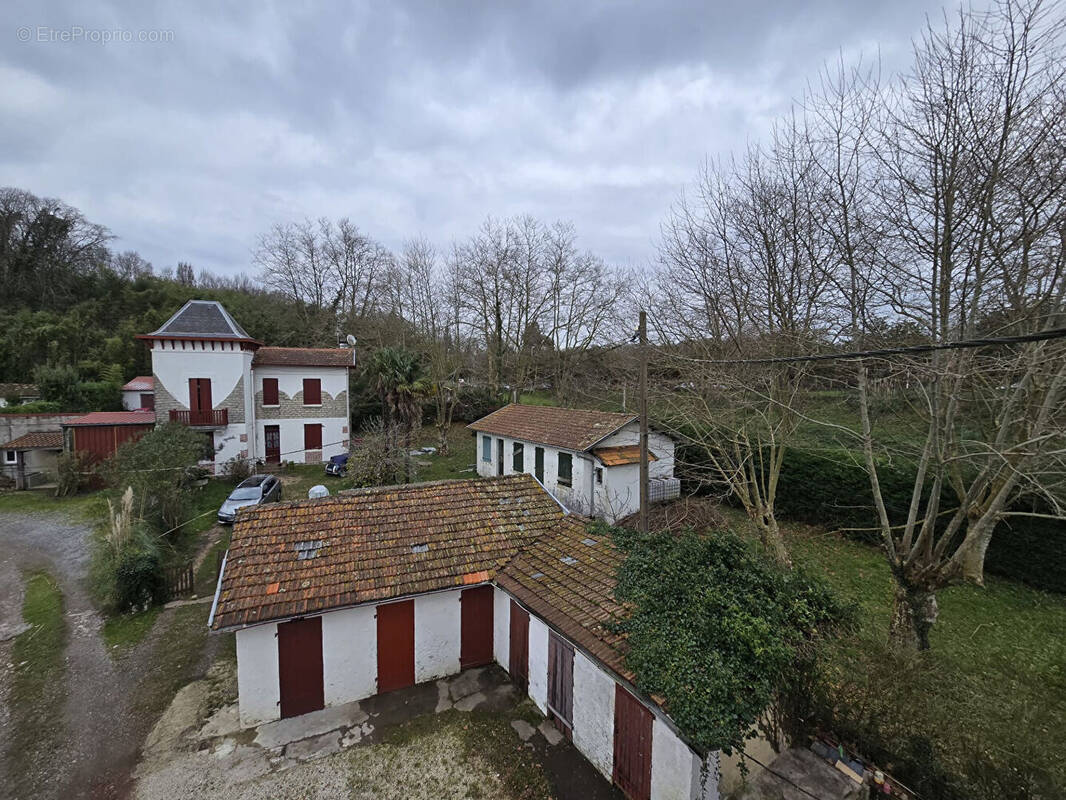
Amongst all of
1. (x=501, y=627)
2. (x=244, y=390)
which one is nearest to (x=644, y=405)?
(x=501, y=627)

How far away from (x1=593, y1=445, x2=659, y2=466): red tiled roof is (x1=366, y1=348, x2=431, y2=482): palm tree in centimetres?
992

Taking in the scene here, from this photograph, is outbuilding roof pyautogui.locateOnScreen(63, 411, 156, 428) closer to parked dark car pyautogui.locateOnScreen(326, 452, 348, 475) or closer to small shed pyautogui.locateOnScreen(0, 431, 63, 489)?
small shed pyautogui.locateOnScreen(0, 431, 63, 489)

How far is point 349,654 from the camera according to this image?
296 inches

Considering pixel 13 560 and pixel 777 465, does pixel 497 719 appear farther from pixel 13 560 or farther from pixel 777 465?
pixel 13 560

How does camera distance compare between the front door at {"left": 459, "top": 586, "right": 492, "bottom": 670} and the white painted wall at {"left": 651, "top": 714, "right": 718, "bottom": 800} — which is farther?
the front door at {"left": 459, "top": 586, "right": 492, "bottom": 670}

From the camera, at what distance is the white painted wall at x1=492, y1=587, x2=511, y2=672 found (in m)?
8.20

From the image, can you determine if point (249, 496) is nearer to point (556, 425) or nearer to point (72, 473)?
point (72, 473)

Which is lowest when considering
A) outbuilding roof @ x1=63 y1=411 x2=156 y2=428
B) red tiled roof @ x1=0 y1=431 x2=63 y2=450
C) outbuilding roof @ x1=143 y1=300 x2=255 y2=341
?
red tiled roof @ x1=0 y1=431 x2=63 y2=450

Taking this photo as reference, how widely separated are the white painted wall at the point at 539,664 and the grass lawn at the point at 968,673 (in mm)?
4047

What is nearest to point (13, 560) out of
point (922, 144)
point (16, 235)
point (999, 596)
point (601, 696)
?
point (601, 696)

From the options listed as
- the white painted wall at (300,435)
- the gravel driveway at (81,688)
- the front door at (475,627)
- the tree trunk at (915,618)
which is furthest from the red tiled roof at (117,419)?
the tree trunk at (915,618)

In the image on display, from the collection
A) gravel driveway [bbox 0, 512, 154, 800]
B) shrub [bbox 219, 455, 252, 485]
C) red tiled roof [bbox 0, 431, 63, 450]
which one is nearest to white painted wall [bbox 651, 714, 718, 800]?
gravel driveway [bbox 0, 512, 154, 800]

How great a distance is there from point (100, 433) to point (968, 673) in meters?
29.3

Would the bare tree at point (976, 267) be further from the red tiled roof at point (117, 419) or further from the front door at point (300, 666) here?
the red tiled roof at point (117, 419)
